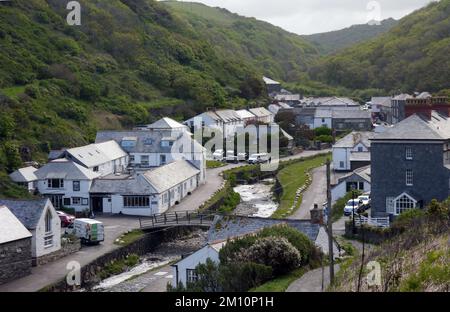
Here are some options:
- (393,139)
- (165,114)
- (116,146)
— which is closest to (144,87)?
(165,114)

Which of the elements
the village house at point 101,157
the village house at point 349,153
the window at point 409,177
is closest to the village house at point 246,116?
the village house at point 349,153

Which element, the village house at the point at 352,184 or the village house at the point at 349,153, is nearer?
the village house at the point at 352,184

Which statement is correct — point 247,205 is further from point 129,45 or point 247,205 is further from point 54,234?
point 129,45

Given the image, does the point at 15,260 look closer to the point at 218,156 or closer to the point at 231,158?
the point at 231,158

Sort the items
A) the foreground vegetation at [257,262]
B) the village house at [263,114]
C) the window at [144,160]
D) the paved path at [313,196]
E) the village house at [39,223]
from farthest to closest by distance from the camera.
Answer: the village house at [263,114], the window at [144,160], the paved path at [313,196], the village house at [39,223], the foreground vegetation at [257,262]

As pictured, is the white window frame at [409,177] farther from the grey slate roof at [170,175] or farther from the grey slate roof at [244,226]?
the grey slate roof at [170,175]

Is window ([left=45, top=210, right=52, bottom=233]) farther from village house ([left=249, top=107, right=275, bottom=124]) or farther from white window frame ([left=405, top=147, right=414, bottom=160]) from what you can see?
village house ([left=249, top=107, right=275, bottom=124])
